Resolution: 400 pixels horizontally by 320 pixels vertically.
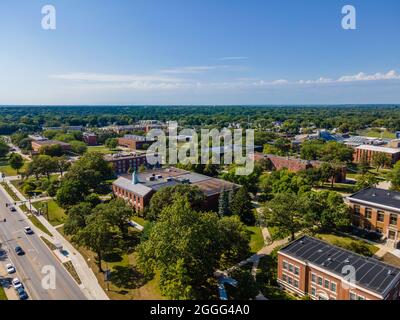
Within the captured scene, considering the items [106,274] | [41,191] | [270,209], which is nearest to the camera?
[106,274]

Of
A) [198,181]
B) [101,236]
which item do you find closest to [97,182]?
[198,181]

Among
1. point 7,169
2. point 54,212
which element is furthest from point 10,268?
point 7,169

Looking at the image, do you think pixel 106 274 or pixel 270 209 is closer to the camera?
pixel 106 274

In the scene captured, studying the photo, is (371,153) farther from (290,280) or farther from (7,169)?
(7,169)

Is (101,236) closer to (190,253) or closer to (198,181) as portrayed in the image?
(190,253)

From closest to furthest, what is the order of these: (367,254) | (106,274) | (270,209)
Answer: (106,274) < (367,254) < (270,209)

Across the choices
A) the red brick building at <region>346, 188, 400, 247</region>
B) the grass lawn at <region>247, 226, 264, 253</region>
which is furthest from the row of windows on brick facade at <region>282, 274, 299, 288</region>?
the red brick building at <region>346, 188, 400, 247</region>
